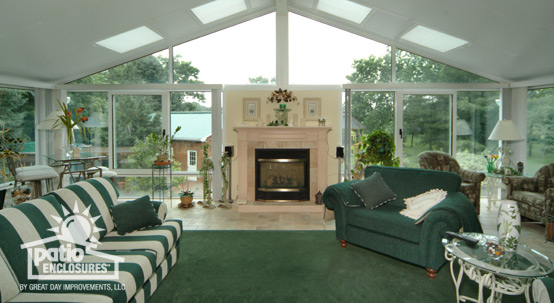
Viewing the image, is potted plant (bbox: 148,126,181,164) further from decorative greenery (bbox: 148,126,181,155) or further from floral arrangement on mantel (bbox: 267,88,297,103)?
floral arrangement on mantel (bbox: 267,88,297,103)

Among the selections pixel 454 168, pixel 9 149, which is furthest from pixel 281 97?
pixel 9 149

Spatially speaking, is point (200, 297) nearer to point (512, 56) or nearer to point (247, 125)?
point (247, 125)

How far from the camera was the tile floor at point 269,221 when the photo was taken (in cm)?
420

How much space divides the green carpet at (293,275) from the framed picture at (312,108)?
254 centimetres

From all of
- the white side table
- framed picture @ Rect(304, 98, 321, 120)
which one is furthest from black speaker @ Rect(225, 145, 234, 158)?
the white side table

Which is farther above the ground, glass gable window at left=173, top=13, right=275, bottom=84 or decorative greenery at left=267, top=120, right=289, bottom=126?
glass gable window at left=173, top=13, right=275, bottom=84

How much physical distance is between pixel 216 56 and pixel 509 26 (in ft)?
14.2

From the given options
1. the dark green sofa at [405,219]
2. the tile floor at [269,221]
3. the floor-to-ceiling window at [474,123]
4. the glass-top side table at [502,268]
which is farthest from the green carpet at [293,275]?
the floor-to-ceiling window at [474,123]

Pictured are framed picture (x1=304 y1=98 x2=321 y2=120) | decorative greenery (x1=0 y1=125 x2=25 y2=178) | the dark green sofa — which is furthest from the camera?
framed picture (x1=304 y1=98 x2=321 y2=120)

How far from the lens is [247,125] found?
5.64 meters

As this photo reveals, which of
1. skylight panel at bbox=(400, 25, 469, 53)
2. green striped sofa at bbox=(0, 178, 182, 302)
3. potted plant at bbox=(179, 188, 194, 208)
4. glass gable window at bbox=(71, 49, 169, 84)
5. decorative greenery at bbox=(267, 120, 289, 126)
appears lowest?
potted plant at bbox=(179, 188, 194, 208)

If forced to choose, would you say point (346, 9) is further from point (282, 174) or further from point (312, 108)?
point (282, 174)

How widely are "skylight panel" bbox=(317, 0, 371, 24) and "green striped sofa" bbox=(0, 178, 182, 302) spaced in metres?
4.05

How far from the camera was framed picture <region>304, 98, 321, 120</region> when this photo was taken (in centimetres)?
578
